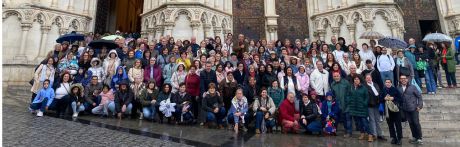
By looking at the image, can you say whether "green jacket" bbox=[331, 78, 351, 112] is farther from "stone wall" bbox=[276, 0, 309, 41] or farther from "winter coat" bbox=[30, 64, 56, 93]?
"winter coat" bbox=[30, 64, 56, 93]

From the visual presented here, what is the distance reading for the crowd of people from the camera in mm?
6602

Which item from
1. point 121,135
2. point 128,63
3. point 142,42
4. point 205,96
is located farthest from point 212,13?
point 121,135

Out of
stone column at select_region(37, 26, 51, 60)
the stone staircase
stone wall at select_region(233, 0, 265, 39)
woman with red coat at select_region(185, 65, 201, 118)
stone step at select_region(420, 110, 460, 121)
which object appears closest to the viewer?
the stone staircase

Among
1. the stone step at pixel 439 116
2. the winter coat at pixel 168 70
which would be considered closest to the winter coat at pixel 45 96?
the winter coat at pixel 168 70

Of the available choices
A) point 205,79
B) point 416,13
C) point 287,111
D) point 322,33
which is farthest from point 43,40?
point 416,13

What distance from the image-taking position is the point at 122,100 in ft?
25.4

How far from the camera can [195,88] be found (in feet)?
25.0

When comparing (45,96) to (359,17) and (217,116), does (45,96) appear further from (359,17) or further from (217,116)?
(359,17)

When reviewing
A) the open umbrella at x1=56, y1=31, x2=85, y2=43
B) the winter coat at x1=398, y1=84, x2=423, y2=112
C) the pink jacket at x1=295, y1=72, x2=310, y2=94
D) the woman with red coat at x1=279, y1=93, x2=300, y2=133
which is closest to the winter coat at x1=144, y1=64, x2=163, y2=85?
the woman with red coat at x1=279, y1=93, x2=300, y2=133

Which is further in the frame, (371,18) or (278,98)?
(371,18)

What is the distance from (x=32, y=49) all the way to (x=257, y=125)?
11.1 meters

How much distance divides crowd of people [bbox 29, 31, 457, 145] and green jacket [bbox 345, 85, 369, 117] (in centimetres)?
2

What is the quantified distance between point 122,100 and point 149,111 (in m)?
0.77

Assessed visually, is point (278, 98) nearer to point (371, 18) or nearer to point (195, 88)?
point (195, 88)
